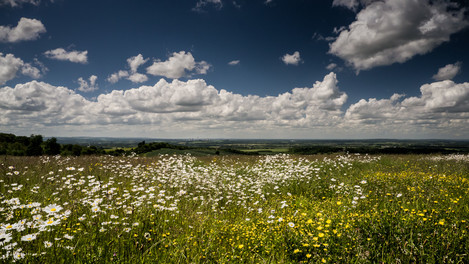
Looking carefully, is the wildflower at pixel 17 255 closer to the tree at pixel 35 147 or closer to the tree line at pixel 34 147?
the tree line at pixel 34 147

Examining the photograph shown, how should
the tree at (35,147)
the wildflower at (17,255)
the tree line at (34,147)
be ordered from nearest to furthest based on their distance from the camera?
the wildflower at (17,255) → the tree line at (34,147) → the tree at (35,147)

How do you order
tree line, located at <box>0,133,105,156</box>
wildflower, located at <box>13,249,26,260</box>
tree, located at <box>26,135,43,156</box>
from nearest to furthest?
wildflower, located at <box>13,249,26,260</box>
tree line, located at <box>0,133,105,156</box>
tree, located at <box>26,135,43,156</box>

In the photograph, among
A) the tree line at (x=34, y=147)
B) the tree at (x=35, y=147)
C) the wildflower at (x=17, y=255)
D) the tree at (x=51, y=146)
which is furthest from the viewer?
the tree at (x=51, y=146)

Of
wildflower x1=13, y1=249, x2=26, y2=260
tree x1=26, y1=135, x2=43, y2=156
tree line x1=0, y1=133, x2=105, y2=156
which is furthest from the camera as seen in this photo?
Result: tree x1=26, y1=135, x2=43, y2=156

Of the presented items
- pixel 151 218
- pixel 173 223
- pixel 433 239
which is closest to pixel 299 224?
pixel 433 239

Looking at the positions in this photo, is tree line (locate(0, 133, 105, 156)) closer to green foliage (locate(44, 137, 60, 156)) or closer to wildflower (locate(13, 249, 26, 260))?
green foliage (locate(44, 137, 60, 156))

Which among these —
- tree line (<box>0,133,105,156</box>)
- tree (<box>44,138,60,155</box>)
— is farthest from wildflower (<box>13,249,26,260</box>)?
tree (<box>44,138,60,155</box>)

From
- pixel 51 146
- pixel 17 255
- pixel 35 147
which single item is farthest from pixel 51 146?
pixel 17 255

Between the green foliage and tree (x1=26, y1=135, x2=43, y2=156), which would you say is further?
the green foliage

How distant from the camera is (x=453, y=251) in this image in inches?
121

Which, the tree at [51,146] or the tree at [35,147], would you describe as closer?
the tree at [35,147]

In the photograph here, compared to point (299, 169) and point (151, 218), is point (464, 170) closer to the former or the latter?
point (299, 169)

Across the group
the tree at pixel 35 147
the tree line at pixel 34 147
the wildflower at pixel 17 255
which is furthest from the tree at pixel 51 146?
the wildflower at pixel 17 255

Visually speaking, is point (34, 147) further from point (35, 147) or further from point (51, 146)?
point (51, 146)
